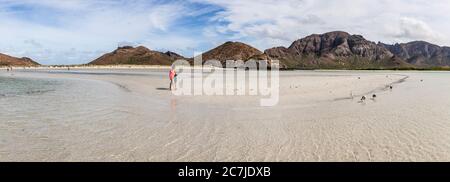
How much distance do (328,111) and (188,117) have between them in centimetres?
574

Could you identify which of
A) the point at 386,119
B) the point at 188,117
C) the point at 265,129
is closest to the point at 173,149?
the point at 265,129

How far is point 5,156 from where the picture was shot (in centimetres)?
670

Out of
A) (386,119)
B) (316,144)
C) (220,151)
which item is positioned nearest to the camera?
(220,151)

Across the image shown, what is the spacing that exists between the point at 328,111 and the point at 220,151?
291 inches

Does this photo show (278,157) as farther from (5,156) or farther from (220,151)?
(5,156)

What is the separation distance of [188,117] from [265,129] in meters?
3.54
